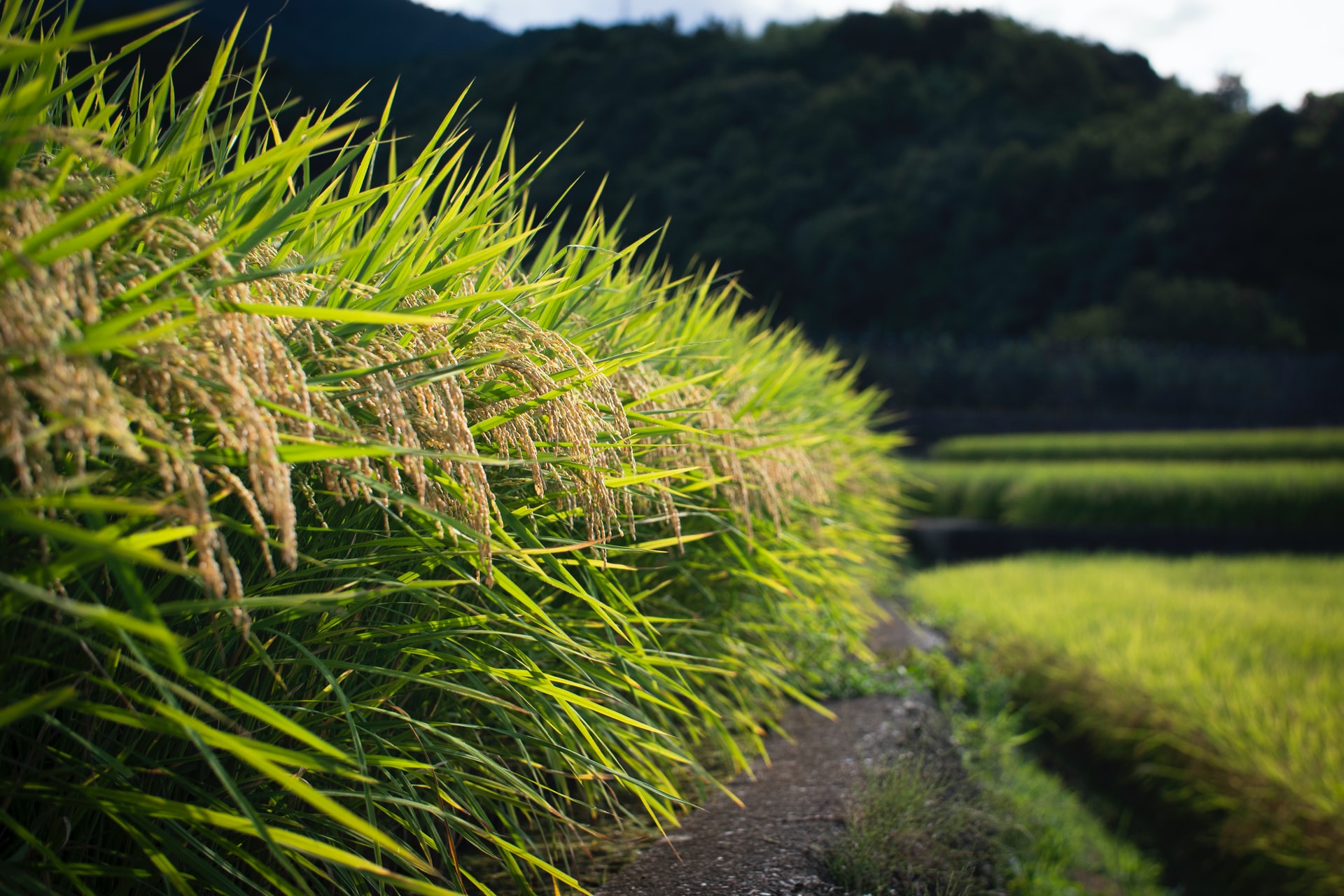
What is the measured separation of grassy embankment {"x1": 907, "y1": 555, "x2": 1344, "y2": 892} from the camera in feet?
8.80

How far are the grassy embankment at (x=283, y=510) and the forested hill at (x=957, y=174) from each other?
1769 cm

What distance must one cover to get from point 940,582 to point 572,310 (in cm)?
501

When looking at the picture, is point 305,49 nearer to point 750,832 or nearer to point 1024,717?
point 750,832

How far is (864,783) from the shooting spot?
5.93 feet

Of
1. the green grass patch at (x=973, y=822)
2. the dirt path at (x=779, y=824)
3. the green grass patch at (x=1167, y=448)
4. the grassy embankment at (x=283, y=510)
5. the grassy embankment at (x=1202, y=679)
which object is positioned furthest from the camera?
the green grass patch at (x=1167, y=448)

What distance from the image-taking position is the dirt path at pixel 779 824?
4.53ft

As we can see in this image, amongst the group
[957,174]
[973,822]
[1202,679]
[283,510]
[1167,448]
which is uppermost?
[957,174]

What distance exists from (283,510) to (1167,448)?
12.7m

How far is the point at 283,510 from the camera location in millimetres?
693

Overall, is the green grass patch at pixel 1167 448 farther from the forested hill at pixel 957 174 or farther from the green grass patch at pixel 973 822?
the forested hill at pixel 957 174

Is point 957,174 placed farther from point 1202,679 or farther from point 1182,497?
point 1202,679

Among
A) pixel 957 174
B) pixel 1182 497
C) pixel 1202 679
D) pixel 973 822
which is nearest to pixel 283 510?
pixel 973 822

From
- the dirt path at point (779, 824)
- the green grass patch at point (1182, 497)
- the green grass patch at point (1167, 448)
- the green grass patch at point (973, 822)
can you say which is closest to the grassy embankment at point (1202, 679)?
the green grass patch at point (973, 822)

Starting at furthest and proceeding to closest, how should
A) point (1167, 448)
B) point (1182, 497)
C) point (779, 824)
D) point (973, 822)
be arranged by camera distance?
1. point (1167, 448)
2. point (1182, 497)
3. point (973, 822)
4. point (779, 824)
